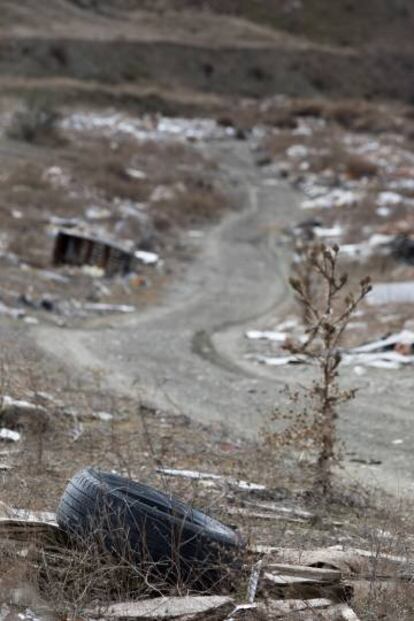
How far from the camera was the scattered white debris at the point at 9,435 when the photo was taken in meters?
7.32

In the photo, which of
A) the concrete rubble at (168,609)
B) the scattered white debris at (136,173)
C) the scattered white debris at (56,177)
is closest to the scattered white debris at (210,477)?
the concrete rubble at (168,609)

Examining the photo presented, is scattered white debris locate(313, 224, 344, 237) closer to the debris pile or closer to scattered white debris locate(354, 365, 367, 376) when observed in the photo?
scattered white debris locate(354, 365, 367, 376)

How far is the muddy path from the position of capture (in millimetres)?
8391

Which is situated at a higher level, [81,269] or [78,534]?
[78,534]

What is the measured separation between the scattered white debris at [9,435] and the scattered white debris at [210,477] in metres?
1.20

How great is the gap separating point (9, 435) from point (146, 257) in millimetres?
10185

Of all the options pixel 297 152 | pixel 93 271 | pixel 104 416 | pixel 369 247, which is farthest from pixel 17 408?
pixel 297 152

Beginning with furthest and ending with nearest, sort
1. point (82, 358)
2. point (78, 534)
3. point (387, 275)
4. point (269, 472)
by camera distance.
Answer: point (387, 275) < point (82, 358) < point (269, 472) < point (78, 534)

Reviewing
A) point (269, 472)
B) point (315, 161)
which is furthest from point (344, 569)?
point (315, 161)

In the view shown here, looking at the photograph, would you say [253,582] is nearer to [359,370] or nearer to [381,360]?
[359,370]

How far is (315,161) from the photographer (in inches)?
1127

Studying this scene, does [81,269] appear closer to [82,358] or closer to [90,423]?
[82,358]

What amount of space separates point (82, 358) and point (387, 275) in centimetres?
629

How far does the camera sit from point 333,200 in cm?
2355
